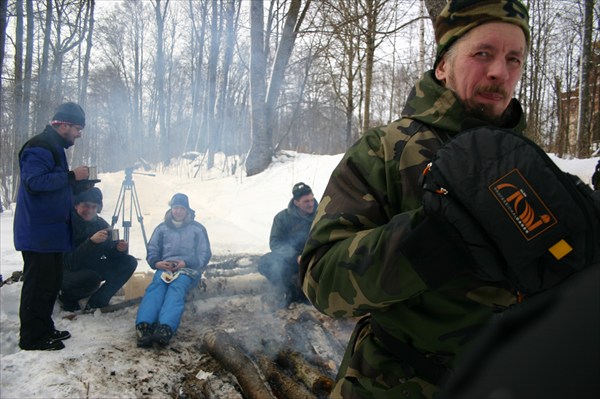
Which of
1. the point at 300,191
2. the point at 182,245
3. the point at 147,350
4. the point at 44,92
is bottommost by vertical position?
the point at 147,350

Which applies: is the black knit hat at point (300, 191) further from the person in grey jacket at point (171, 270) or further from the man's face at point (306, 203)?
the person in grey jacket at point (171, 270)

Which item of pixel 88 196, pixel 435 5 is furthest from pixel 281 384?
pixel 435 5

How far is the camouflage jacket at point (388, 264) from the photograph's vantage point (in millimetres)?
941

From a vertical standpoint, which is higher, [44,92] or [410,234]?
[44,92]

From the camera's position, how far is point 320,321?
4.10 metres

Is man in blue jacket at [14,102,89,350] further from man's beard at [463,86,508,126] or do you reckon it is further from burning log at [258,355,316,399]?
man's beard at [463,86,508,126]

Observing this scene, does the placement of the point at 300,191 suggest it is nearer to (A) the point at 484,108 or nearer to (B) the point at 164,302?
(B) the point at 164,302

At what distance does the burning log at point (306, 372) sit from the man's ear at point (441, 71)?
2.33 m

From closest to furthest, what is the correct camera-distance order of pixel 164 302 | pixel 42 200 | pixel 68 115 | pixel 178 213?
pixel 42 200
pixel 68 115
pixel 164 302
pixel 178 213

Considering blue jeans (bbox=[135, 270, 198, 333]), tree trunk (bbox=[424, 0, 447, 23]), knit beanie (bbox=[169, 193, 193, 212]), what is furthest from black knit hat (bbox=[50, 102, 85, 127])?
tree trunk (bbox=[424, 0, 447, 23])

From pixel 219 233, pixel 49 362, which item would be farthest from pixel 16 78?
pixel 49 362

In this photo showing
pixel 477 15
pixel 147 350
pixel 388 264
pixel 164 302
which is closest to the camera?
pixel 388 264

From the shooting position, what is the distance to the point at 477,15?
115cm

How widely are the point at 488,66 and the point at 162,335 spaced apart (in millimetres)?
3448
